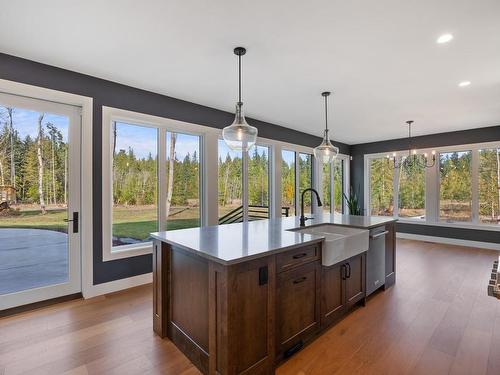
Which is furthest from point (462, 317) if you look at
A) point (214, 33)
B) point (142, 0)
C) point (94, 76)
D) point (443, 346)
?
point (94, 76)

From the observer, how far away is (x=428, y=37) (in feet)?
7.54

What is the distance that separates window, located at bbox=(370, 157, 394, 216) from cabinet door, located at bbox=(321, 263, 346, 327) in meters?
5.41

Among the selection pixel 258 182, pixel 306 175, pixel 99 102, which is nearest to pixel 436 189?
pixel 306 175

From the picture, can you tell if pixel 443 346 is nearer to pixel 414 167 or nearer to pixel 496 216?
pixel 496 216

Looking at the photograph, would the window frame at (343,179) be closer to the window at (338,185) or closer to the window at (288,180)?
the window at (338,185)

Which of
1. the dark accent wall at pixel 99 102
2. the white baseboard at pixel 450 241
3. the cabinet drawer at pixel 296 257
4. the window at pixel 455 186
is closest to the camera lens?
the cabinet drawer at pixel 296 257

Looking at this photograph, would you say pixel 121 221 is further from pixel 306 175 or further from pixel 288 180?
pixel 306 175

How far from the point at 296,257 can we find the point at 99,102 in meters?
2.91

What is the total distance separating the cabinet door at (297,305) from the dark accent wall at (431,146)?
551 cm

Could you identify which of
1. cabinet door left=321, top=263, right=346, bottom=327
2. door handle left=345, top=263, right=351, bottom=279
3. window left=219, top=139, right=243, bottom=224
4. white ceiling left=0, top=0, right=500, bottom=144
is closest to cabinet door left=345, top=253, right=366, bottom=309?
door handle left=345, top=263, right=351, bottom=279

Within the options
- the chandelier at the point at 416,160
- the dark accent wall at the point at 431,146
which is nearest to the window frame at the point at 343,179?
the dark accent wall at the point at 431,146

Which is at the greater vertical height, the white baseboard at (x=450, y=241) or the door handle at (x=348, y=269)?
the door handle at (x=348, y=269)

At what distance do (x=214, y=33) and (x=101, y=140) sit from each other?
1912 mm

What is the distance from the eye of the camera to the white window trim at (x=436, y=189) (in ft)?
18.7
